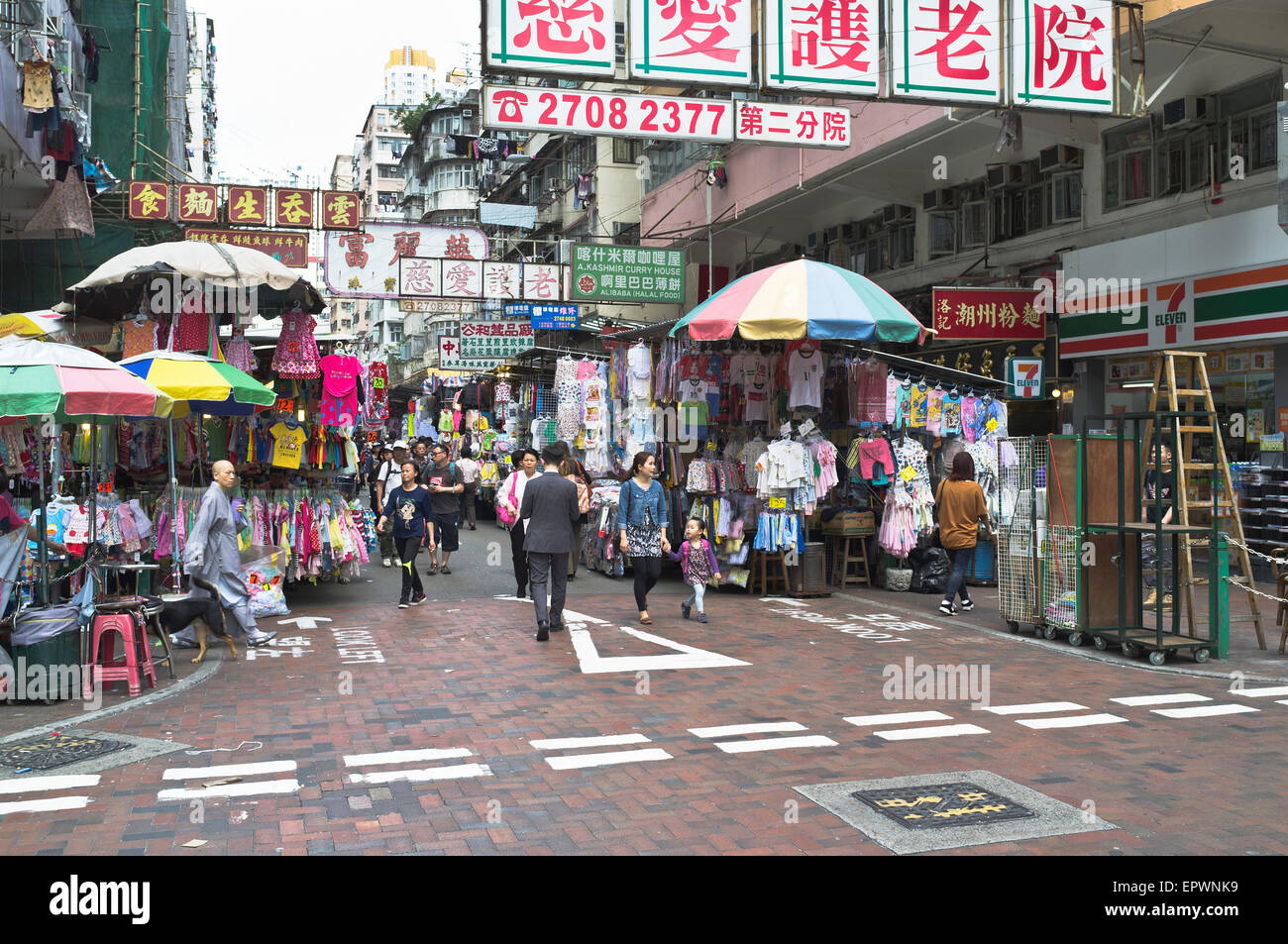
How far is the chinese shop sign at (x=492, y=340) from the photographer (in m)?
30.4

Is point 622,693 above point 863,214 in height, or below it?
below

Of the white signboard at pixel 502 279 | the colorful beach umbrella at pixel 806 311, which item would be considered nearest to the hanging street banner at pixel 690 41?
the colorful beach umbrella at pixel 806 311

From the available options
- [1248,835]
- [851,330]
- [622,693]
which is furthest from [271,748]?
[851,330]

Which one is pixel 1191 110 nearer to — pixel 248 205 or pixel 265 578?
pixel 265 578

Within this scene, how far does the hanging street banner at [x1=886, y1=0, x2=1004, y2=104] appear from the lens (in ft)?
36.8

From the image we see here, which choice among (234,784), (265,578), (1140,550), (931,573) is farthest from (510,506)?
(234,784)

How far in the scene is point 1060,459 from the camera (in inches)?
408

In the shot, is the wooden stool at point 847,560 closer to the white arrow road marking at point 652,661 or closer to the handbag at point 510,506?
the handbag at point 510,506

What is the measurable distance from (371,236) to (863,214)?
33.5 feet

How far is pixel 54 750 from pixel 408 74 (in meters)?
136

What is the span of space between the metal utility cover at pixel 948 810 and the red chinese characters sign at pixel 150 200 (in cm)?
1791

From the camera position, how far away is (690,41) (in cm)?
1077

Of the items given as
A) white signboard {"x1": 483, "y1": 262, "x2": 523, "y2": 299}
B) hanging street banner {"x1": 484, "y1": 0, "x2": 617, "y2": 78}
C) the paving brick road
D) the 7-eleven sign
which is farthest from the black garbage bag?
white signboard {"x1": 483, "y1": 262, "x2": 523, "y2": 299}

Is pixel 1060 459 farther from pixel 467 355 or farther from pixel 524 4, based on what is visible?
pixel 467 355
